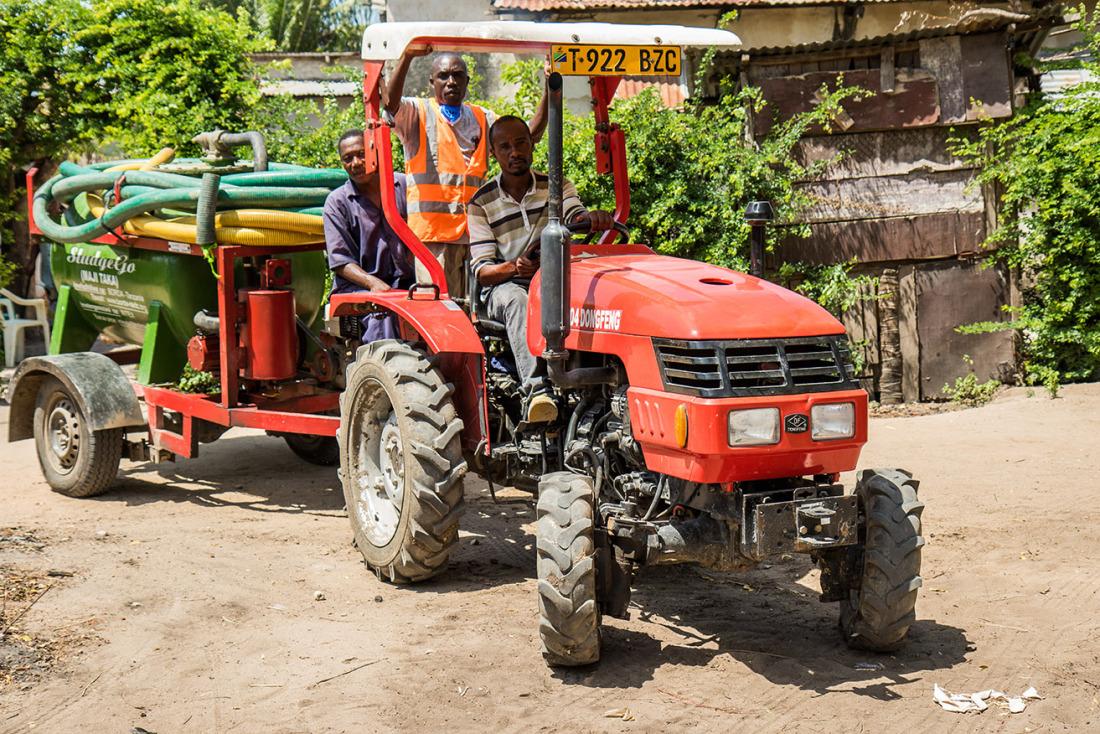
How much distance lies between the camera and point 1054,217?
9539mm

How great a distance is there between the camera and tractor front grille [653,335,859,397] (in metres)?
4.02

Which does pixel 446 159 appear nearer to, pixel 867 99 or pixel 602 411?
pixel 602 411

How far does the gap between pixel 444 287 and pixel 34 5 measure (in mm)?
8158

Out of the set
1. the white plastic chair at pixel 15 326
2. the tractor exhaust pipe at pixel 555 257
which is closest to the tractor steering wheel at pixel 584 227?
the tractor exhaust pipe at pixel 555 257

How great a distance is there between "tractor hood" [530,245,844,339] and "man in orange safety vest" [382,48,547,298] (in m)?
1.27

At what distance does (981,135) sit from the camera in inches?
384

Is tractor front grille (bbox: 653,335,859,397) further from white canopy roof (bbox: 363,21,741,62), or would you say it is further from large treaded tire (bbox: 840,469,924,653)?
white canopy roof (bbox: 363,21,741,62)

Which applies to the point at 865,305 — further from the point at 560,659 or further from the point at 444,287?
the point at 560,659

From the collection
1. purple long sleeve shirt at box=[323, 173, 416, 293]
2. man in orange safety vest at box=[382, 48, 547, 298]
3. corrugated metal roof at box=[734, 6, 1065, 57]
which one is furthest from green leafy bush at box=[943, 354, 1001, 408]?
purple long sleeve shirt at box=[323, 173, 416, 293]

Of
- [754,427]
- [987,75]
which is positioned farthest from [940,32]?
[754,427]

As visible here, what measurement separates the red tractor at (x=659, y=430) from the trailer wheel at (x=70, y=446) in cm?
298

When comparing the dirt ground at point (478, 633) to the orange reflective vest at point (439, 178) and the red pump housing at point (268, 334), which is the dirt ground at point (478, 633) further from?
the orange reflective vest at point (439, 178)

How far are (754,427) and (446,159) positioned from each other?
2.80 metres

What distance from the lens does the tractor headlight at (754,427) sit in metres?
3.97
